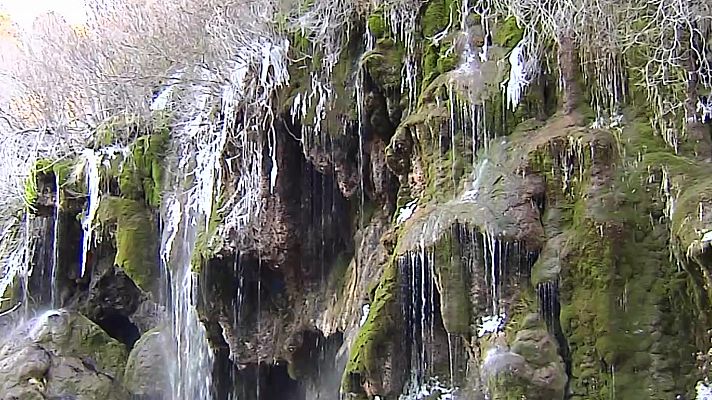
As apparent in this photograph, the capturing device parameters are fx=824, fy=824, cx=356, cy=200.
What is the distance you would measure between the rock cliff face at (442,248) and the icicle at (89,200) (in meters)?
0.85

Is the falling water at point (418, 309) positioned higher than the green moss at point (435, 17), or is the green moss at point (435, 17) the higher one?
the green moss at point (435, 17)

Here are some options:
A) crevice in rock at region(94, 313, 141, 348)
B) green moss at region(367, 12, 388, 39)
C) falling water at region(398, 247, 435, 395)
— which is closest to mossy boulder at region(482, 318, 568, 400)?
falling water at region(398, 247, 435, 395)

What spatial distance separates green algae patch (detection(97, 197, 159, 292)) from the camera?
368 inches

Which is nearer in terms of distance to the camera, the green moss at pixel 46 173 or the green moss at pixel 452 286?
the green moss at pixel 452 286

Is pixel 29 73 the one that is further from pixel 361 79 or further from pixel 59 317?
pixel 361 79

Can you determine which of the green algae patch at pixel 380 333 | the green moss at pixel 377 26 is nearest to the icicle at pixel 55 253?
the green moss at pixel 377 26

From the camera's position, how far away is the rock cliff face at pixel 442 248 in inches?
188

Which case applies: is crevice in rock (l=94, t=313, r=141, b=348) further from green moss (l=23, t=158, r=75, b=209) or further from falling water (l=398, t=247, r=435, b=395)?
falling water (l=398, t=247, r=435, b=395)

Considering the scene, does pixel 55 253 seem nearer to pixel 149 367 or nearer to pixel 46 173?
pixel 46 173

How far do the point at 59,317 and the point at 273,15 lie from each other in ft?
15.2

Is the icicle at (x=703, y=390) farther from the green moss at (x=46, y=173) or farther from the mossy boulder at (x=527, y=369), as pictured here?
the green moss at (x=46, y=173)

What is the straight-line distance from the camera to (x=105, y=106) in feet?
38.5

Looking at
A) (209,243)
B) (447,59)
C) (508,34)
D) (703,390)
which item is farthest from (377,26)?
(703,390)

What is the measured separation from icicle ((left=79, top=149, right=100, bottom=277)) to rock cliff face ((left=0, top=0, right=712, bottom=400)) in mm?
853
